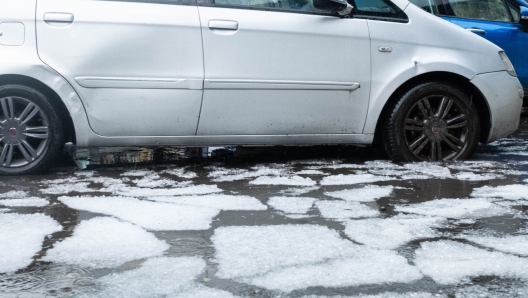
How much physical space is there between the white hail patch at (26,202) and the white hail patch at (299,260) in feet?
3.96

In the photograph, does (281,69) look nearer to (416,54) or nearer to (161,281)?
(416,54)

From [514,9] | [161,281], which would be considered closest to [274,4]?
[161,281]

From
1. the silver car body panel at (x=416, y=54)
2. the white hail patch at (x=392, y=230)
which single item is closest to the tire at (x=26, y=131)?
the silver car body panel at (x=416, y=54)

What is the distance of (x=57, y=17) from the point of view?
17.2ft

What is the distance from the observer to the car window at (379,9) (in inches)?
230

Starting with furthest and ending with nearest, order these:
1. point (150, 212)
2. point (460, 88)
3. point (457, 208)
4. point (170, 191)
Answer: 1. point (460, 88)
2. point (170, 191)
3. point (457, 208)
4. point (150, 212)

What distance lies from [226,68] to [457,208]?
192 centimetres

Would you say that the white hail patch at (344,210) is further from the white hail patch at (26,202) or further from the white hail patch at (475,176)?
the white hail patch at (26,202)

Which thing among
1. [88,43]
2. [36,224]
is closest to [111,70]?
[88,43]

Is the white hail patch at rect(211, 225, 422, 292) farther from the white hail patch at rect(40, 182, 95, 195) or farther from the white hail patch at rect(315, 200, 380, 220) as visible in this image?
the white hail patch at rect(40, 182, 95, 195)

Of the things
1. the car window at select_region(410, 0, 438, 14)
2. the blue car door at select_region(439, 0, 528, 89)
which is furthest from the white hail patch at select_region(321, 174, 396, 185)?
the blue car door at select_region(439, 0, 528, 89)

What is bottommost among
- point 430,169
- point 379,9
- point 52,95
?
point 430,169

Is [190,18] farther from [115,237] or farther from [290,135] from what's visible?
[115,237]

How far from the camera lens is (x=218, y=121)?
5543 mm
